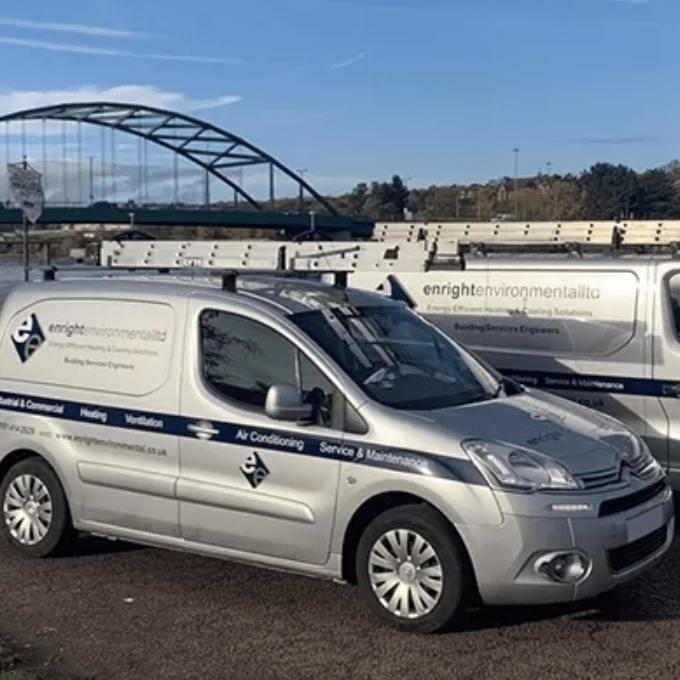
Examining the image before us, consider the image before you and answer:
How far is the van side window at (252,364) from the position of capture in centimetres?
571

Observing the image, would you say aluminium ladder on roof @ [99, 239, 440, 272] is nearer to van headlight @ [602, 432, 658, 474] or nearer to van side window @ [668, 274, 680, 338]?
van side window @ [668, 274, 680, 338]

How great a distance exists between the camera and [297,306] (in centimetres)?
618

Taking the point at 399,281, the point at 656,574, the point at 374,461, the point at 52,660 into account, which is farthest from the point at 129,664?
the point at 399,281

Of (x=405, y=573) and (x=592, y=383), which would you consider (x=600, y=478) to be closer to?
(x=405, y=573)

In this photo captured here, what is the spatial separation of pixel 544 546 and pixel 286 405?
4.68ft

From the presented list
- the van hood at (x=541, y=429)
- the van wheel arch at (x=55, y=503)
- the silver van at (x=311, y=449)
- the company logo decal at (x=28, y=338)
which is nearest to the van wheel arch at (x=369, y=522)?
the silver van at (x=311, y=449)

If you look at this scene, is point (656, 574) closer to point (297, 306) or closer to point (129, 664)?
point (297, 306)

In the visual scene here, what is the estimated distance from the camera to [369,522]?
5504 millimetres

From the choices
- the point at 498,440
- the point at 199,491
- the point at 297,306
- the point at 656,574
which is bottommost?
the point at 656,574

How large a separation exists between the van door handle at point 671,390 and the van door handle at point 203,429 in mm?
3303

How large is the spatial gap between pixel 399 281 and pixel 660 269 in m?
2.28

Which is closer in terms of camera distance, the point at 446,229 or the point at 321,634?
the point at 321,634

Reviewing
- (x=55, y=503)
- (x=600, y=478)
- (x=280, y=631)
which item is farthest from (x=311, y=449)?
(x=55, y=503)

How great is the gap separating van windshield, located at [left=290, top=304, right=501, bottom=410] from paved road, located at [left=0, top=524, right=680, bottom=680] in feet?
3.73
